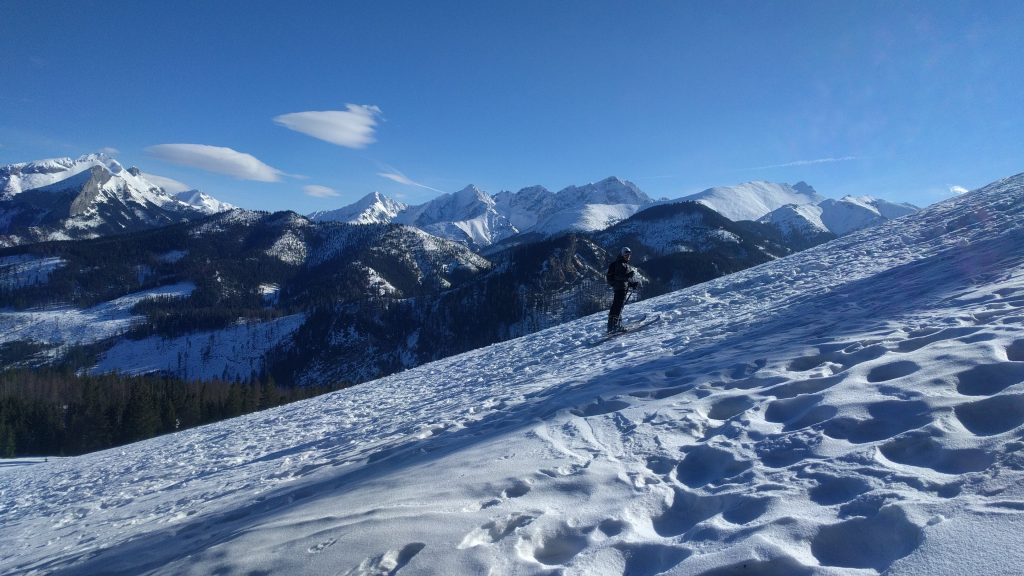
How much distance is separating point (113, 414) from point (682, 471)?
288 ft

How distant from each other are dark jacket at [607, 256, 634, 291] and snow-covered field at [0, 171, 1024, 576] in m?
2.99

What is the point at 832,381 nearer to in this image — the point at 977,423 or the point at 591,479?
the point at 977,423

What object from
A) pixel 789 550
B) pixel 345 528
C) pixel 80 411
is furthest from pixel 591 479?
pixel 80 411

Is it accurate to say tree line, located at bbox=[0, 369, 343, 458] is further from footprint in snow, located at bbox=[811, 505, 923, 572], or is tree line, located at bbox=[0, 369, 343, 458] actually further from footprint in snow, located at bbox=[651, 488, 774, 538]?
footprint in snow, located at bbox=[811, 505, 923, 572]

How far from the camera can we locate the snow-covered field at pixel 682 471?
151 inches

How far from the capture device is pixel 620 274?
16750 millimetres

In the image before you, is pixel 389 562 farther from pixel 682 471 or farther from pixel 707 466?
pixel 707 466

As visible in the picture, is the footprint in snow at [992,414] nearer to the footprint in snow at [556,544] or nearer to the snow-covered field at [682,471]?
the snow-covered field at [682,471]

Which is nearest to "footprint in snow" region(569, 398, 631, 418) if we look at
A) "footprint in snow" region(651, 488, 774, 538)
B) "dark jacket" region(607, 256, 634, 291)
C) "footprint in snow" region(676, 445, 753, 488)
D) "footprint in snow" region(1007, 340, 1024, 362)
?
"footprint in snow" region(676, 445, 753, 488)

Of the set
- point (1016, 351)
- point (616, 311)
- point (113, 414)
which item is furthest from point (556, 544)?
point (113, 414)

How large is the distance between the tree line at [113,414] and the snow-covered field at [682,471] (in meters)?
69.1

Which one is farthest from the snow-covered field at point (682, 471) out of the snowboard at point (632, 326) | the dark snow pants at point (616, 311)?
the dark snow pants at point (616, 311)

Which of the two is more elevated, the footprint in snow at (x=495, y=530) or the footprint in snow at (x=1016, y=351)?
the footprint in snow at (x=1016, y=351)

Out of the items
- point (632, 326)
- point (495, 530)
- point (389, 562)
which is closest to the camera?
point (389, 562)
